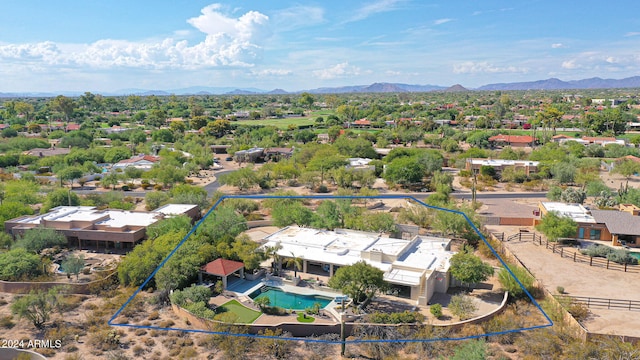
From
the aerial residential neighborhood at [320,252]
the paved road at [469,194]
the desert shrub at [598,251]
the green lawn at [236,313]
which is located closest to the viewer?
the green lawn at [236,313]

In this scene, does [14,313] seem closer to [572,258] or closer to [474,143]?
[572,258]

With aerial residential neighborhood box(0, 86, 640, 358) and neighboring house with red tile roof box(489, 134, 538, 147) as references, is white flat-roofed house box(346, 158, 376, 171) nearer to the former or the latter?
aerial residential neighborhood box(0, 86, 640, 358)

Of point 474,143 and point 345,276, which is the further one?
point 474,143

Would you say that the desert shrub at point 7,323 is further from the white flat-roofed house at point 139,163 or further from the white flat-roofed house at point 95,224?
the white flat-roofed house at point 139,163

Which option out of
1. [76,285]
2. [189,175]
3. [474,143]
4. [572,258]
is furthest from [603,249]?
[474,143]

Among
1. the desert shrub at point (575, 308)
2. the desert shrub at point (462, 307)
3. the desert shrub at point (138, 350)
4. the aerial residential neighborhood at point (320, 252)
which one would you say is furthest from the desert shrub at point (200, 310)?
the desert shrub at point (575, 308)
